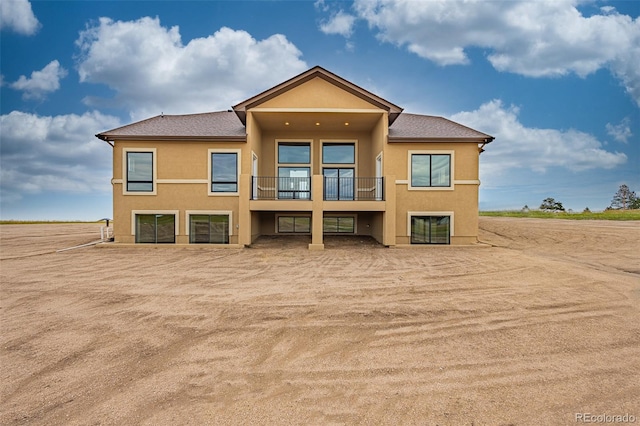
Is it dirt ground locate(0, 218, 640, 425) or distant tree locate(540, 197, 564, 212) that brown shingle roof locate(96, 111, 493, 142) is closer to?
dirt ground locate(0, 218, 640, 425)

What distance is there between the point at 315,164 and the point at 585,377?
15.7 m

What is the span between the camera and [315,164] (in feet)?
60.4

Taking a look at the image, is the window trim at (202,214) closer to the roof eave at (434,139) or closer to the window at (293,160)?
the window at (293,160)

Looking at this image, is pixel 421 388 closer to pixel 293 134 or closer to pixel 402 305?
pixel 402 305

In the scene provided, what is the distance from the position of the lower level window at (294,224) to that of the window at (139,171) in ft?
23.2

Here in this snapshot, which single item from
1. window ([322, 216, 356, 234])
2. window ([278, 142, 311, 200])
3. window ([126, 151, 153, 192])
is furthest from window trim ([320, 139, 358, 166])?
window ([126, 151, 153, 192])

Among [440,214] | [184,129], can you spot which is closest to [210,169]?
[184,129]

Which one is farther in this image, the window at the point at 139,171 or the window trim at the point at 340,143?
the window trim at the point at 340,143

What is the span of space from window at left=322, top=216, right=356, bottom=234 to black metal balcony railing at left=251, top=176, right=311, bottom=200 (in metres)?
2.06

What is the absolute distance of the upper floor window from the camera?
60.8 ft

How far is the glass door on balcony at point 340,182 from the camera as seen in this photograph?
17.8m

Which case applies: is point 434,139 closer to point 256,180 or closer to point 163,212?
point 256,180

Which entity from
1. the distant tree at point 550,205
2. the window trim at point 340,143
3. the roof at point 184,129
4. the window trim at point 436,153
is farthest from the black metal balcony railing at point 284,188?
the distant tree at point 550,205

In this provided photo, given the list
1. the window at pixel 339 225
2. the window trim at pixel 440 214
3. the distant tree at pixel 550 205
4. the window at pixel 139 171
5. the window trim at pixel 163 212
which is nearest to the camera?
the window trim at pixel 163 212
